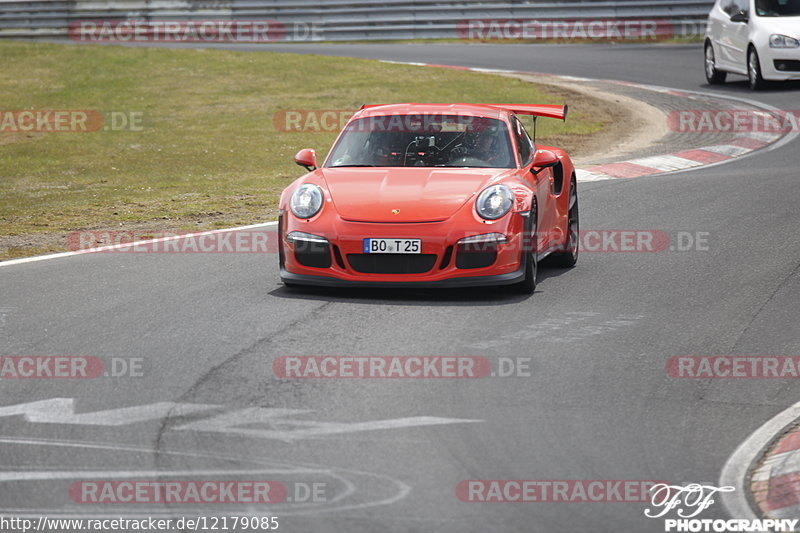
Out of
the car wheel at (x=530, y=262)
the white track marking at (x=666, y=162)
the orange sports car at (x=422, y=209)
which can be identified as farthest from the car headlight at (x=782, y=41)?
the car wheel at (x=530, y=262)

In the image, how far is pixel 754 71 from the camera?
22031 millimetres

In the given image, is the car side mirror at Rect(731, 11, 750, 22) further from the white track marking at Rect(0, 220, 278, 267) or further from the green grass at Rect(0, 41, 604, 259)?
the white track marking at Rect(0, 220, 278, 267)

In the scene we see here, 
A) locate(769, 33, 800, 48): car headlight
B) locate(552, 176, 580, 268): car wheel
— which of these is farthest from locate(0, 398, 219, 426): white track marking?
locate(769, 33, 800, 48): car headlight

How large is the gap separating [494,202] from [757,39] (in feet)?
45.4

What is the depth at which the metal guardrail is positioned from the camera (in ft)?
99.2

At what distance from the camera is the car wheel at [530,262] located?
895cm

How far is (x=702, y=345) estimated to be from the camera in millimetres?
7629

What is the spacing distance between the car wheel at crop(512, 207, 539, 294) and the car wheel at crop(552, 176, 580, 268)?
1.15 metres

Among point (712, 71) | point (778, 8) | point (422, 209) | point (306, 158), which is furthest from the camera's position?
point (712, 71)

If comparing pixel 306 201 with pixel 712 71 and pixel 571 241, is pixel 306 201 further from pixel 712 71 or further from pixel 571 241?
pixel 712 71

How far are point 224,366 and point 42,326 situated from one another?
163cm

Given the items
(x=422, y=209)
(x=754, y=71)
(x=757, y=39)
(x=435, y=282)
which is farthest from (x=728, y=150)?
(x=435, y=282)

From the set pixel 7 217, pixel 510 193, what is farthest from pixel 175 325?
pixel 7 217

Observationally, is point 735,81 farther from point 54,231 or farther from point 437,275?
point 437,275
